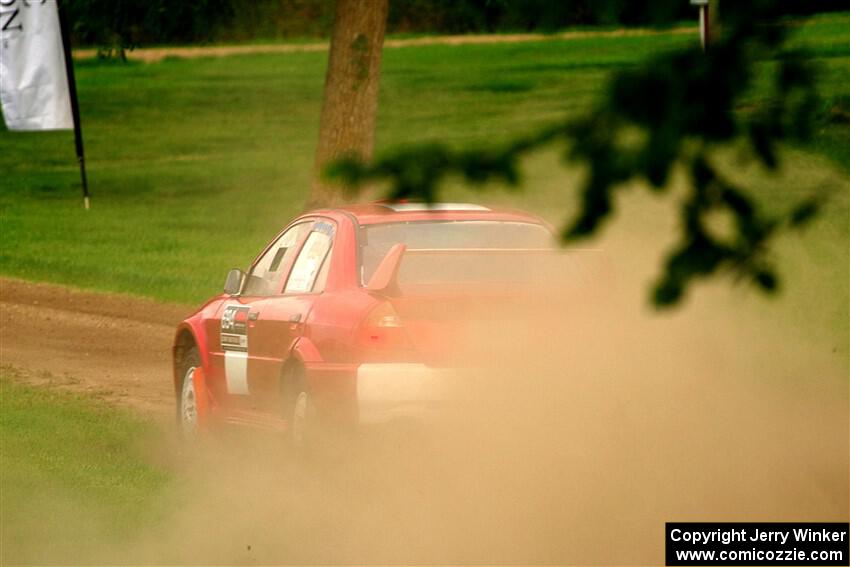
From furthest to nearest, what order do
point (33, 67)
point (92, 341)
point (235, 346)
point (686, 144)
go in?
point (33, 67) → point (92, 341) → point (235, 346) → point (686, 144)

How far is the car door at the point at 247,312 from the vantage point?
31.0 feet

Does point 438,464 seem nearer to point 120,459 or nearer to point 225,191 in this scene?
point 120,459

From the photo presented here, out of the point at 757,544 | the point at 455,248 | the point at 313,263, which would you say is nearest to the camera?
the point at 757,544

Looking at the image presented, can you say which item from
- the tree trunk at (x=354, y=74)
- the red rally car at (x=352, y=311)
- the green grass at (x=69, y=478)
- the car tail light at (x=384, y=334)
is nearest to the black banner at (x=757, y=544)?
the red rally car at (x=352, y=311)

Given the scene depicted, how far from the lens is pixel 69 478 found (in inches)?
350

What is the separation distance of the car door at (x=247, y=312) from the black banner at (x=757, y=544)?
3252mm

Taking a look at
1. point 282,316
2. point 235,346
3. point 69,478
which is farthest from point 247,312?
point 69,478

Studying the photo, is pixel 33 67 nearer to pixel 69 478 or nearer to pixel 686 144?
pixel 69 478

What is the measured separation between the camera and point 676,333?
932 cm

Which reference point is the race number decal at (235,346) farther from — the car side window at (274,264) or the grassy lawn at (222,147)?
the grassy lawn at (222,147)

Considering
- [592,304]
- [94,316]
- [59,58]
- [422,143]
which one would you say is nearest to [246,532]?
[592,304]

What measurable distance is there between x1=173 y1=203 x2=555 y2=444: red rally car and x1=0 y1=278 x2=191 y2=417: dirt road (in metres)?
1.90

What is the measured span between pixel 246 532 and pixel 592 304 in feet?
6.86

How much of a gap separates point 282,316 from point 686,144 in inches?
253
